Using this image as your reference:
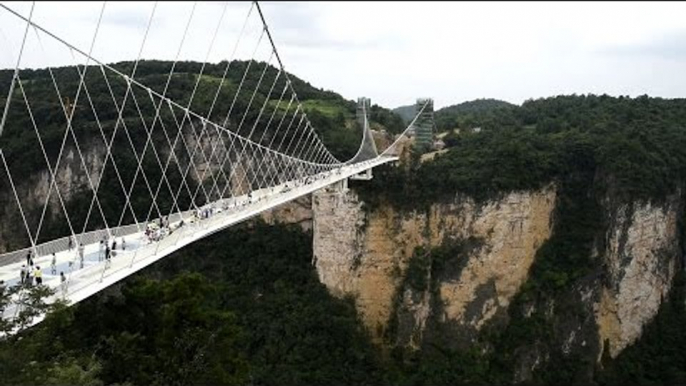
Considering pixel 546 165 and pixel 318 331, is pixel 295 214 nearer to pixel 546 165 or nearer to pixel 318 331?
pixel 318 331

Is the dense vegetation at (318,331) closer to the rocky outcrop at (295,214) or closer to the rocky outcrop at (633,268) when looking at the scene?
the rocky outcrop at (295,214)

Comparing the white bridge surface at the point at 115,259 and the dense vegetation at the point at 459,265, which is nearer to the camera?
the white bridge surface at the point at 115,259

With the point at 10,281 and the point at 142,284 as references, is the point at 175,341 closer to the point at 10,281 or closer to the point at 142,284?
the point at 142,284

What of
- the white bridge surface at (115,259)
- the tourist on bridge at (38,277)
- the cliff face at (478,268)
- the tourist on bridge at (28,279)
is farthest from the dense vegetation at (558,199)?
the tourist on bridge at (38,277)

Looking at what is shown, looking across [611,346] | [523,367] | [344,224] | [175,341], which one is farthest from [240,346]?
[611,346]

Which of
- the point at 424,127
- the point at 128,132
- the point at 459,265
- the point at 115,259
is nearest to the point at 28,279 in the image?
the point at 115,259

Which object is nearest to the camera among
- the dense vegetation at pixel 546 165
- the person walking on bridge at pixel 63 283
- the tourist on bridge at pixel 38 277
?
the person walking on bridge at pixel 63 283
